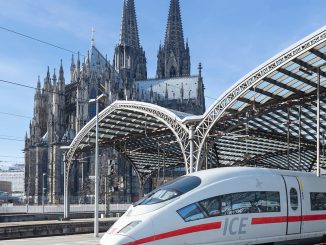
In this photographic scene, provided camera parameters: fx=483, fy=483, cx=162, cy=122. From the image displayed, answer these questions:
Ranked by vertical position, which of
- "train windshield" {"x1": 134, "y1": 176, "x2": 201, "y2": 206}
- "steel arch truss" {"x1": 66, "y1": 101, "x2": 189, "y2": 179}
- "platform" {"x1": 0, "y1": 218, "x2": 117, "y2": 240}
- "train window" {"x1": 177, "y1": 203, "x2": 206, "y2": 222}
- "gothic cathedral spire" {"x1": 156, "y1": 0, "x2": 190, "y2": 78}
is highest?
"gothic cathedral spire" {"x1": 156, "y1": 0, "x2": 190, "y2": 78}

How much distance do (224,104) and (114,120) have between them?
1722cm

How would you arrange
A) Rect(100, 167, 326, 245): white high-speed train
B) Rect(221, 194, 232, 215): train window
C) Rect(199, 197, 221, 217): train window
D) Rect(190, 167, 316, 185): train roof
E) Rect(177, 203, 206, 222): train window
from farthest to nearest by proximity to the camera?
Rect(190, 167, 316, 185): train roof
Rect(221, 194, 232, 215): train window
Rect(199, 197, 221, 217): train window
Rect(177, 203, 206, 222): train window
Rect(100, 167, 326, 245): white high-speed train

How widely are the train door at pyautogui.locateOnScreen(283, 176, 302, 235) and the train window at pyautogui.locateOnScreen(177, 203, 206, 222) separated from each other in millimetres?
4118

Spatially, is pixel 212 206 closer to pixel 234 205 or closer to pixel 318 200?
pixel 234 205

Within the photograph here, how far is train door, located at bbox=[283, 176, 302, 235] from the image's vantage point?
1612 centimetres

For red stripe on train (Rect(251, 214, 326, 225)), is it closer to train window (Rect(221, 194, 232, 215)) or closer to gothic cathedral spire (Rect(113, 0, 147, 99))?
train window (Rect(221, 194, 232, 215))

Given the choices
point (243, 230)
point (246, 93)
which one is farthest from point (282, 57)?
point (243, 230)

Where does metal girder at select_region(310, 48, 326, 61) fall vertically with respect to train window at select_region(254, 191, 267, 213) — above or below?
above

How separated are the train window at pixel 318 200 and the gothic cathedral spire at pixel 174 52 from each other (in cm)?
12134

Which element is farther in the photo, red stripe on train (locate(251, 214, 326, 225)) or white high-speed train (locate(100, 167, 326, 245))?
red stripe on train (locate(251, 214, 326, 225))

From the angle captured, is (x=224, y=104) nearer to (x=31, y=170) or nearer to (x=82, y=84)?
(x=82, y=84)

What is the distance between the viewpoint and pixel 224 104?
110 feet

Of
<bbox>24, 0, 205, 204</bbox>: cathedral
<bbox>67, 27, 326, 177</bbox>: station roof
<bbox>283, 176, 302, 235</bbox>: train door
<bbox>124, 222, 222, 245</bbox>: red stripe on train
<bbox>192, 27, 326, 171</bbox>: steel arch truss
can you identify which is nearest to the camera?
<bbox>124, 222, 222, 245</bbox>: red stripe on train

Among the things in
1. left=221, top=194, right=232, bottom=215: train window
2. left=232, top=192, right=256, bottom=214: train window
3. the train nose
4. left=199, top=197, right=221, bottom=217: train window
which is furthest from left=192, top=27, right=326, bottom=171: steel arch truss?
the train nose
